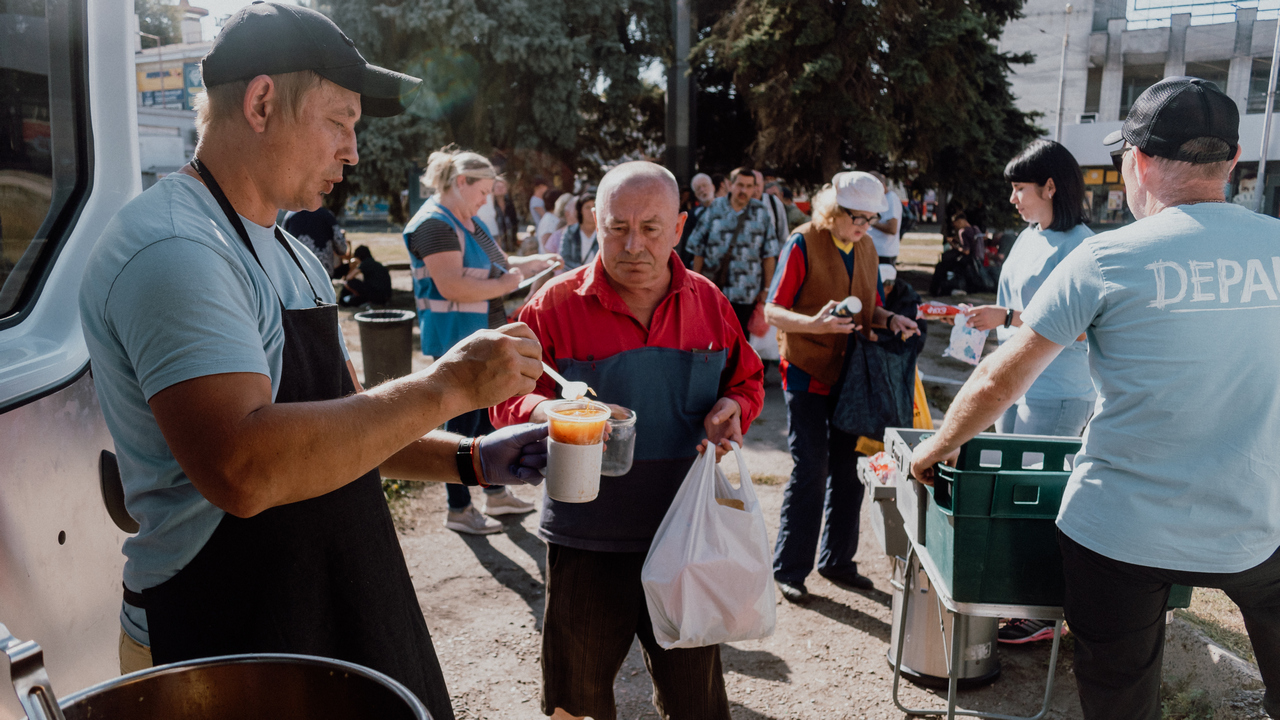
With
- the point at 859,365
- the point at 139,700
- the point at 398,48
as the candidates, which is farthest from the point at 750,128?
the point at 139,700

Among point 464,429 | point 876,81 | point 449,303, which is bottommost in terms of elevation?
point 464,429

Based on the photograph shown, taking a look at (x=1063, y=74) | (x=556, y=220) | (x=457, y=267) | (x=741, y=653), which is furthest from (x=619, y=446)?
(x=1063, y=74)

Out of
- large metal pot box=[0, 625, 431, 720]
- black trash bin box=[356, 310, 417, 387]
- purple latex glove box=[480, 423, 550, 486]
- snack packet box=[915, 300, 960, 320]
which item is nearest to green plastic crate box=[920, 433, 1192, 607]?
purple latex glove box=[480, 423, 550, 486]

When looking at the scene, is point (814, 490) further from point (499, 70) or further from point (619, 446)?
point (499, 70)

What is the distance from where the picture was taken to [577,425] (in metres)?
1.84

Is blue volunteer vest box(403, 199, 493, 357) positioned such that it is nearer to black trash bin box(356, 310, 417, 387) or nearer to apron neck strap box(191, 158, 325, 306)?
black trash bin box(356, 310, 417, 387)

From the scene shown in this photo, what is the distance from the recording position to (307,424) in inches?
46.8

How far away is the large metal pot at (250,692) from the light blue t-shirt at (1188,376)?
5.83 ft

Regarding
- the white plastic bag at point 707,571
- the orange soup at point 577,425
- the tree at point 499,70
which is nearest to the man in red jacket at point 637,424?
the white plastic bag at point 707,571

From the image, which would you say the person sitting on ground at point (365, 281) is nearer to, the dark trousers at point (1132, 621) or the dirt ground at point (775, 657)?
the dirt ground at point (775, 657)

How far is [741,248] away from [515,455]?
18.0ft

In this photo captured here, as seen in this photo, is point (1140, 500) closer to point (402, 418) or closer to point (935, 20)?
point (402, 418)

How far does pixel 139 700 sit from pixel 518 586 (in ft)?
10.6

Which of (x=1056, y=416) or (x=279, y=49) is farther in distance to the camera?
(x=1056, y=416)
